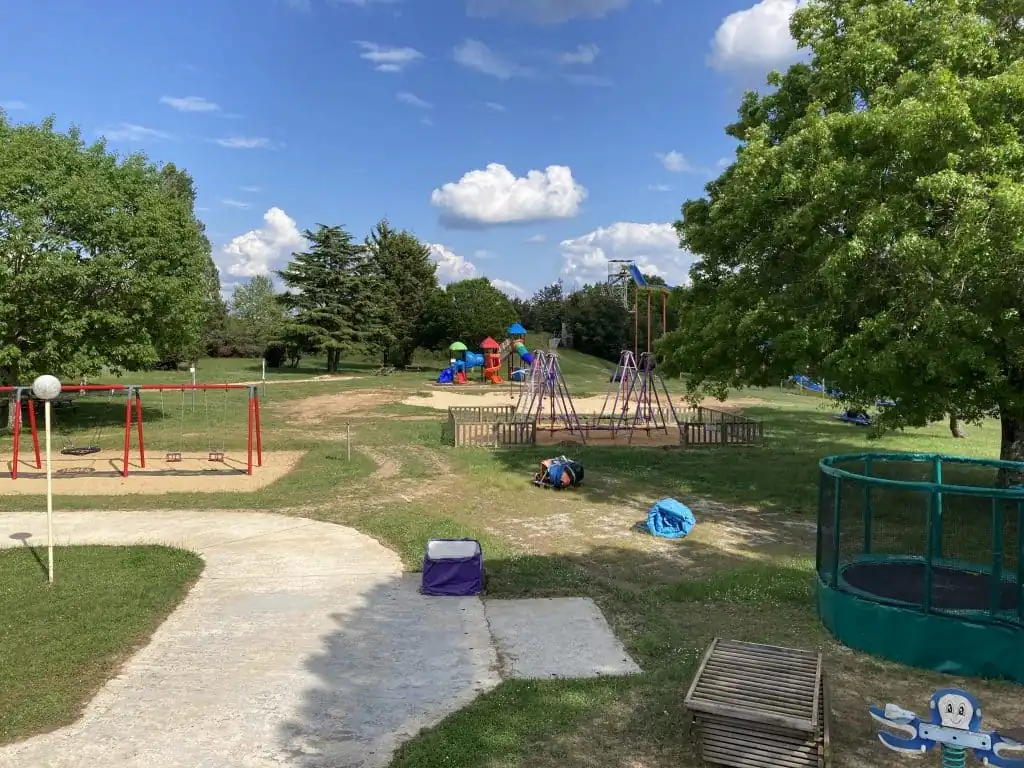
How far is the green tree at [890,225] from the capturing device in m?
9.43

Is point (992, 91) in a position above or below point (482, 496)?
above

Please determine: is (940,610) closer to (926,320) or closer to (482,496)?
(926,320)

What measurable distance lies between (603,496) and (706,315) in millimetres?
3965

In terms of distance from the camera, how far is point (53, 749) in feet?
16.8

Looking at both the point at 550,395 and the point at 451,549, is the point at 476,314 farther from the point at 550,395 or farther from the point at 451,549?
the point at 451,549

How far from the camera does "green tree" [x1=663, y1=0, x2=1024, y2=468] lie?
30.9ft

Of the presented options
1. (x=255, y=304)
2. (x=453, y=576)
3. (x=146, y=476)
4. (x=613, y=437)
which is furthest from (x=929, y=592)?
(x=255, y=304)

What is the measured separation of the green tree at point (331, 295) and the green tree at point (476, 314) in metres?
6.40

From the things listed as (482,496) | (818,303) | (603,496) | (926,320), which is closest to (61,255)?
(482,496)

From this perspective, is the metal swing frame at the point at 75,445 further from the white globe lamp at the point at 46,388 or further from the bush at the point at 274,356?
the bush at the point at 274,356

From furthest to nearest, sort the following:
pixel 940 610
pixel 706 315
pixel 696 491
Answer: pixel 696 491 < pixel 706 315 < pixel 940 610

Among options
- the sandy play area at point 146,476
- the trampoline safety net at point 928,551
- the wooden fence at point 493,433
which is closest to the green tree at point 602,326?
the wooden fence at point 493,433

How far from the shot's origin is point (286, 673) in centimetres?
639

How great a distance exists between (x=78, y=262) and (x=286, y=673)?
18.1 meters
